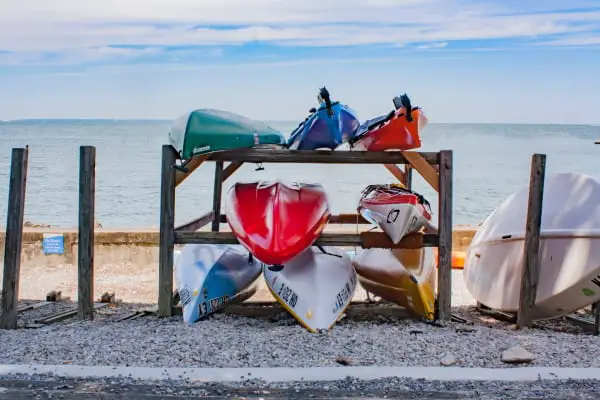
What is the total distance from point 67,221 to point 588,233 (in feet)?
92.3

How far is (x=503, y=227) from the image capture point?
8.15 metres

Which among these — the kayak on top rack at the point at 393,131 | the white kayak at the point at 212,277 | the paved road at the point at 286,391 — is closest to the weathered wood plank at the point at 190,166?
the white kayak at the point at 212,277

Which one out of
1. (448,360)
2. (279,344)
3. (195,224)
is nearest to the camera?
(448,360)

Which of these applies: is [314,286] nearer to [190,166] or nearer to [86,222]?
[190,166]

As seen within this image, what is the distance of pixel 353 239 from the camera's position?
716 cm

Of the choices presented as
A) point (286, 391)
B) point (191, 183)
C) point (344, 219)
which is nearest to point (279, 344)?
point (286, 391)

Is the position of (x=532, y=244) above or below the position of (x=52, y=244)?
above

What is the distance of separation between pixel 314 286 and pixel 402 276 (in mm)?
961

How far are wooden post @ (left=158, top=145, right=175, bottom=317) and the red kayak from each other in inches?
21.9

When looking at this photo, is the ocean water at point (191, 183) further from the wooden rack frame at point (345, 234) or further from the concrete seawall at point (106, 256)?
the wooden rack frame at point (345, 234)

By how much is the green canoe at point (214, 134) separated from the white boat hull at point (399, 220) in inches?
46.5

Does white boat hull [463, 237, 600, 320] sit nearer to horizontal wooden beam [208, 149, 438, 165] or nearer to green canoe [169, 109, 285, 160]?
horizontal wooden beam [208, 149, 438, 165]

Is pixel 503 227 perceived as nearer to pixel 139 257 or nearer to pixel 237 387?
pixel 237 387

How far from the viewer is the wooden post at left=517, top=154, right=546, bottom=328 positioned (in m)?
6.88
